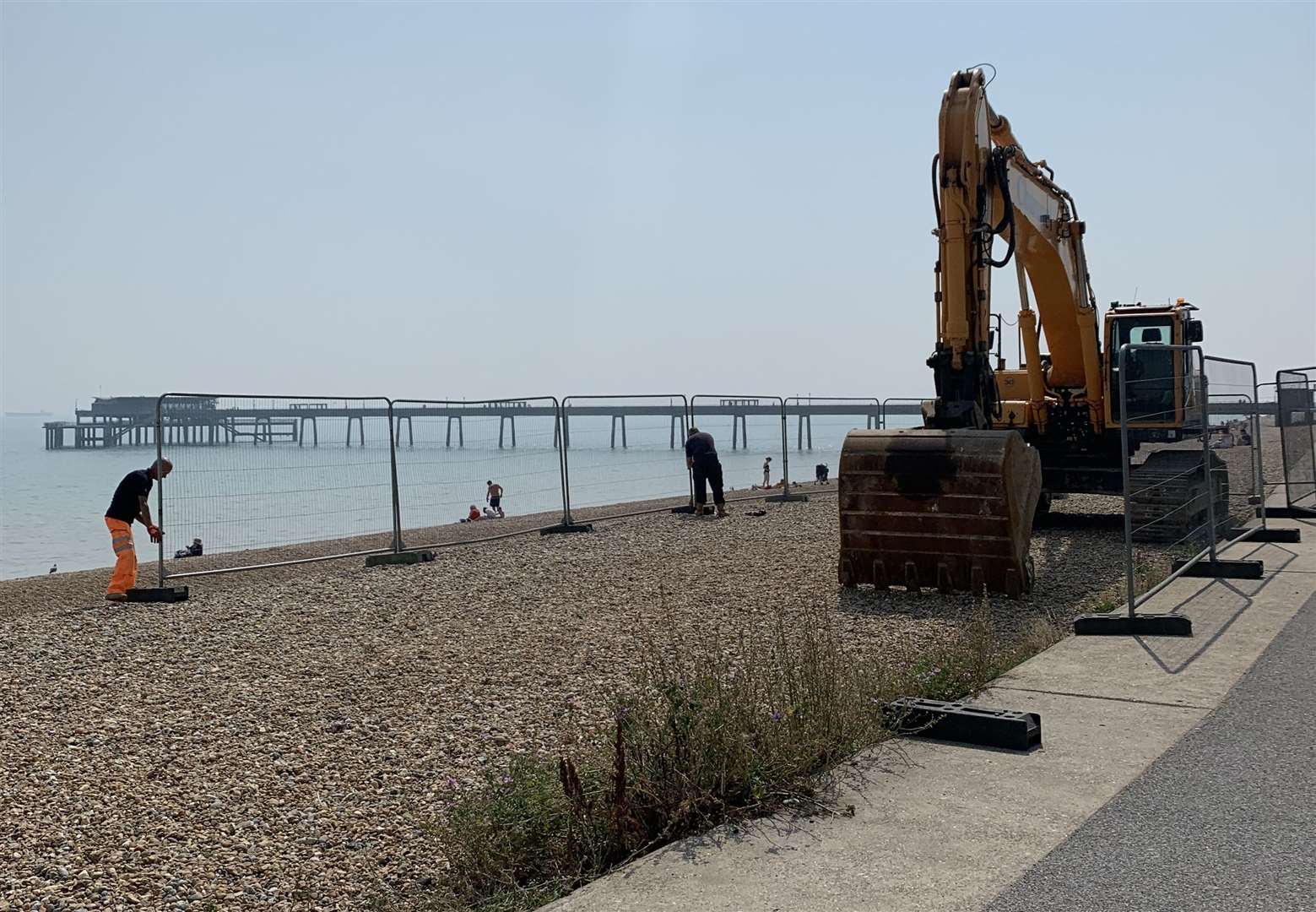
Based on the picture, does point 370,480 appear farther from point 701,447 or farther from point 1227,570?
point 1227,570

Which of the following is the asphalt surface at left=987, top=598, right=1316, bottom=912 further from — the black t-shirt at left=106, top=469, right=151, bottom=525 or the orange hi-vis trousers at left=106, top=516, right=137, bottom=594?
the black t-shirt at left=106, top=469, right=151, bottom=525

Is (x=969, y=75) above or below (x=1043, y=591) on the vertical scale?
above

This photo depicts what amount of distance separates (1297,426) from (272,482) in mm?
13869

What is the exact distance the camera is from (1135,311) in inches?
618

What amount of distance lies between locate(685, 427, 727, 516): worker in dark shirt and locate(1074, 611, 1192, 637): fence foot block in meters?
10.3

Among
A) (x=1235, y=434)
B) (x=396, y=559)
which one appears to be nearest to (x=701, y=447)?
(x=396, y=559)

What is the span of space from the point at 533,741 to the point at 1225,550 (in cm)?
975

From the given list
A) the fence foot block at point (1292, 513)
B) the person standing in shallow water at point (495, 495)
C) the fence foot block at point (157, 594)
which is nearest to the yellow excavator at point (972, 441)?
the fence foot block at point (1292, 513)

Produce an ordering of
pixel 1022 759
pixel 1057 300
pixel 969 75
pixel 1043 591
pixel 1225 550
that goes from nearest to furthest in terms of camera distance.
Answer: pixel 1022 759
pixel 1043 591
pixel 969 75
pixel 1225 550
pixel 1057 300

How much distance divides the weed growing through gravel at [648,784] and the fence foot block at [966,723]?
14 centimetres

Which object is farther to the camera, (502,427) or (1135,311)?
(502,427)

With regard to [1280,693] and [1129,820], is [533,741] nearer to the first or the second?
[1129,820]

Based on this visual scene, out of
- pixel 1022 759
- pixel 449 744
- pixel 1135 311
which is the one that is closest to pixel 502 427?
pixel 1135 311

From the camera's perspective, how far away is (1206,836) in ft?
13.7
